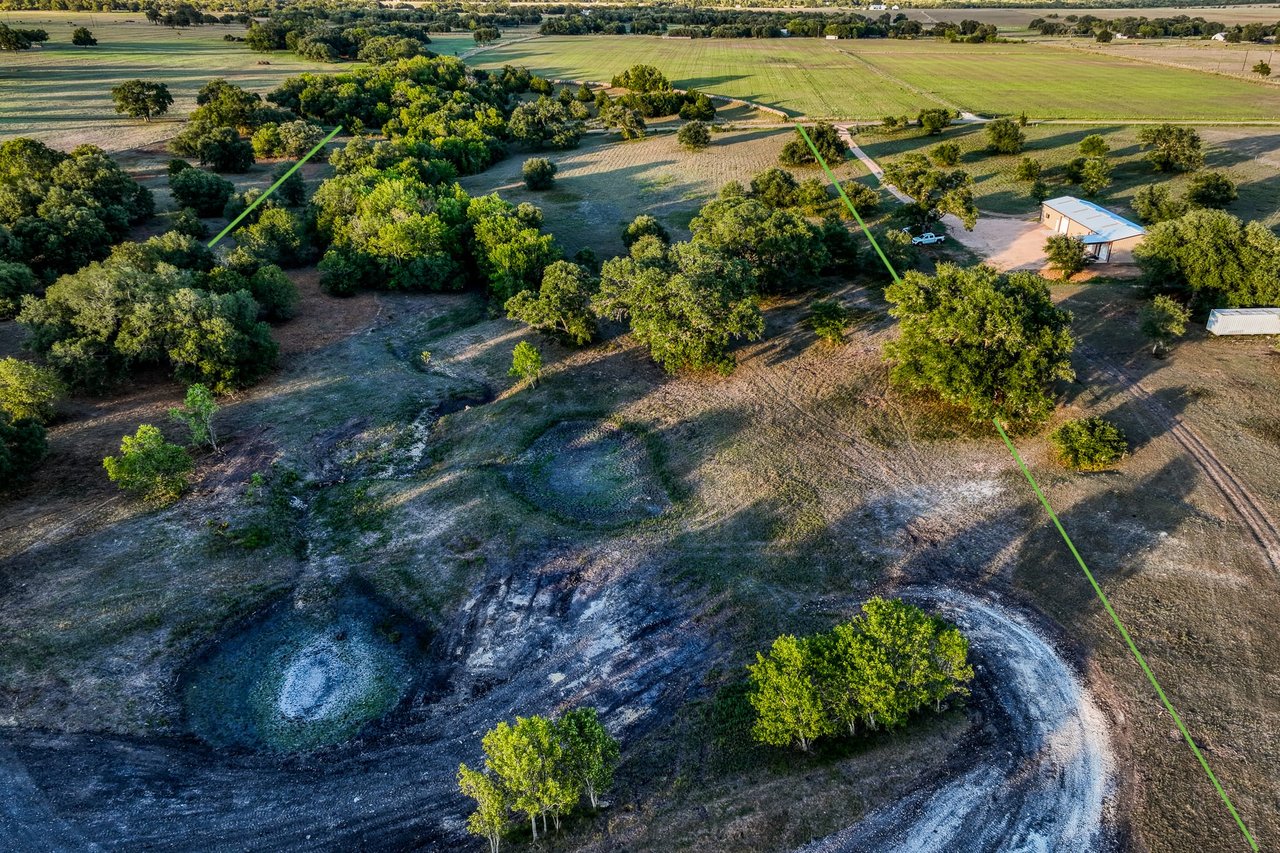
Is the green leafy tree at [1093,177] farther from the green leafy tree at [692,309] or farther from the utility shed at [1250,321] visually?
the green leafy tree at [692,309]

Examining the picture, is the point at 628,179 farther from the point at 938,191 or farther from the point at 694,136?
the point at 938,191

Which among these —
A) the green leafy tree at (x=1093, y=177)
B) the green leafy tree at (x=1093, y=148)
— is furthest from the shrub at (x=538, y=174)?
the green leafy tree at (x=1093, y=148)

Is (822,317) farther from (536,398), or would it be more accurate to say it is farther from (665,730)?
(665,730)

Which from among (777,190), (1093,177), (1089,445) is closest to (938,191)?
(777,190)

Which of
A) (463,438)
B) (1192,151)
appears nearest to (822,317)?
(463,438)

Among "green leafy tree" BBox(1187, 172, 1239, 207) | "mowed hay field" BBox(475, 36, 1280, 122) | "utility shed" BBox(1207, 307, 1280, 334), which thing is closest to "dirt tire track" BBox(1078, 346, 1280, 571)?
"utility shed" BBox(1207, 307, 1280, 334)

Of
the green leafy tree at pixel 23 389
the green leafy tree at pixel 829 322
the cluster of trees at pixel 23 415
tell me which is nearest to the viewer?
the cluster of trees at pixel 23 415
